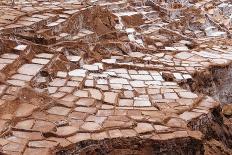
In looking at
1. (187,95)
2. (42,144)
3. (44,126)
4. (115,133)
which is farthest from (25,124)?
(187,95)

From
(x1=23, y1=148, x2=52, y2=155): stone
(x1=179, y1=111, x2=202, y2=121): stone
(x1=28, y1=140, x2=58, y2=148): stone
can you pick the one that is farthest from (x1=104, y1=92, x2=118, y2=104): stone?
(x1=23, y1=148, x2=52, y2=155): stone

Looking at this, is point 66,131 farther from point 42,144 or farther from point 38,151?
point 38,151

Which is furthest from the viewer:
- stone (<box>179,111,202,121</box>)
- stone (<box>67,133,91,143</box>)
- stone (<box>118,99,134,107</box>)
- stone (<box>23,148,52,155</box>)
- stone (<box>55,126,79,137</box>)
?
stone (<box>118,99,134,107</box>)

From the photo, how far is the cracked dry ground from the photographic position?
4934mm

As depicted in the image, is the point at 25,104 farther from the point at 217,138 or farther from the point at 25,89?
the point at 217,138

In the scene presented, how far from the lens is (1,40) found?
254 inches

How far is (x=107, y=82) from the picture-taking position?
20.8 feet

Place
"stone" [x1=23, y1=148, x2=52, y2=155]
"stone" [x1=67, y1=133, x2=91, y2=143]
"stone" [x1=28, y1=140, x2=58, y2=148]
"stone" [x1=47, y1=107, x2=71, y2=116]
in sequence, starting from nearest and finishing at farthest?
"stone" [x1=23, y1=148, x2=52, y2=155], "stone" [x1=28, y1=140, x2=58, y2=148], "stone" [x1=67, y1=133, x2=91, y2=143], "stone" [x1=47, y1=107, x2=71, y2=116]

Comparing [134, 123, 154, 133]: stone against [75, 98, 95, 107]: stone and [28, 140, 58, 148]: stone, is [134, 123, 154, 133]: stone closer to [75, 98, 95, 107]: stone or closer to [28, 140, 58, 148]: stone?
[75, 98, 95, 107]: stone

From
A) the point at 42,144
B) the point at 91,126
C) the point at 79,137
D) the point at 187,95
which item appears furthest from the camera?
the point at 187,95

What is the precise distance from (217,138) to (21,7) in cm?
471

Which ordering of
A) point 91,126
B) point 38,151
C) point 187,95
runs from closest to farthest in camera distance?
point 38,151
point 91,126
point 187,95

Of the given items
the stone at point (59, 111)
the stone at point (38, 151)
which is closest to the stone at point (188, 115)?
the stone at point (59, 111)

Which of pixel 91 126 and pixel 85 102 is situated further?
pixel 85 102
